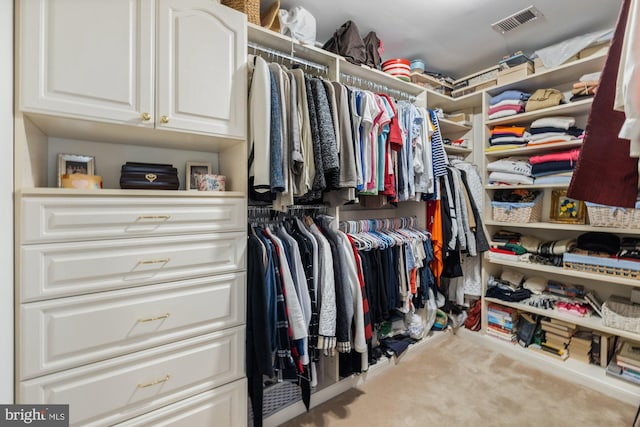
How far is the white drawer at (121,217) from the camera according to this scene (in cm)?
100

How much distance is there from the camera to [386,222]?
7.47ft

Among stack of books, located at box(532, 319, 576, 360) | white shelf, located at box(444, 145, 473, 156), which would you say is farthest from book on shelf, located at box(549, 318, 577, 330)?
white shelf, located at box(444, 145, 473, 156)

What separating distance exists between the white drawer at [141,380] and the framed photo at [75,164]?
767 millimetres

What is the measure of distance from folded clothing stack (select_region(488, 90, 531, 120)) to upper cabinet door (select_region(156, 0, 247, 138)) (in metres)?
2.15

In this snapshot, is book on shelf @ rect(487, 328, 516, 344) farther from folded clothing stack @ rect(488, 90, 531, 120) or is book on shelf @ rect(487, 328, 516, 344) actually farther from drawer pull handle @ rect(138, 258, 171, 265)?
drawer pull handle @ rect(138, 258, 171, 265)

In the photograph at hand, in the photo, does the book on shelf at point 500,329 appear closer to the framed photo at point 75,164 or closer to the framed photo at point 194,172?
the framed photo at point 194,172

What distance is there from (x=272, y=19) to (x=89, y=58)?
95cm

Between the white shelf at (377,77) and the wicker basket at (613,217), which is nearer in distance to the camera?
the wicker basket at (613,217)

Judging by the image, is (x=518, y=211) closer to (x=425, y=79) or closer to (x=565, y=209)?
(x=565, y=209)

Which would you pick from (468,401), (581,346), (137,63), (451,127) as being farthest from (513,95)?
(137,63)

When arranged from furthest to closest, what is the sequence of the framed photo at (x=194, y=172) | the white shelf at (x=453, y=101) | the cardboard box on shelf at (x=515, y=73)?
the white shelf at (x=453, y=101) < the cardboard box on shelf at (x=515, y=73) < the framed photo at (x=194, y=172)

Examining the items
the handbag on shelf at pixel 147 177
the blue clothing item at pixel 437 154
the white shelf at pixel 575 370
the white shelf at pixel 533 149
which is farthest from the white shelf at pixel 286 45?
the white shelf at pixel 575 370

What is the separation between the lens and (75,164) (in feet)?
4.23
